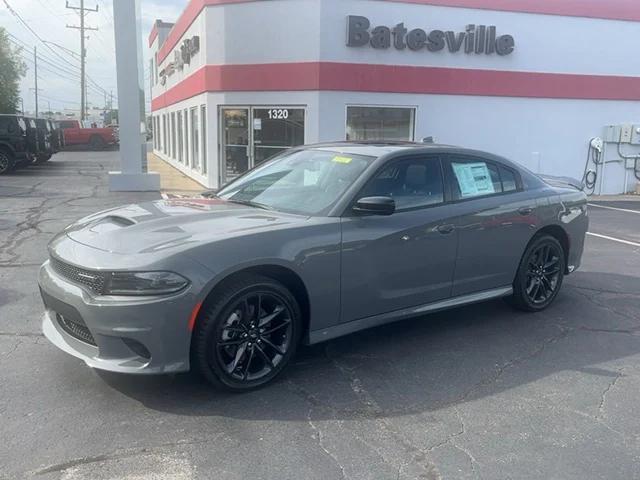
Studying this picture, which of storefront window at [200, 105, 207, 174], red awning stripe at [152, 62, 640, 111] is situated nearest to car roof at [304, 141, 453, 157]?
red awning stripe at [152, 62, 640, 111]

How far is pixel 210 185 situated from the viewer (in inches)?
624

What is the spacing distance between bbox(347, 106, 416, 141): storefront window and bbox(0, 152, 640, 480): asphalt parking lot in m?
9.66

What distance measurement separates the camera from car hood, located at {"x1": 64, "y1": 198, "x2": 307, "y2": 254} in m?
3.68

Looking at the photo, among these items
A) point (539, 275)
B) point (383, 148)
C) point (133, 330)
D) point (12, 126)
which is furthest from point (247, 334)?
point (12, 126)

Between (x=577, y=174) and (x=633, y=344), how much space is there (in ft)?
41.6

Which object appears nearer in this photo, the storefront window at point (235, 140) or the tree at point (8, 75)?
the storefront window at point (235, 140)

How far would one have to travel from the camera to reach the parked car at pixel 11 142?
19188 mm

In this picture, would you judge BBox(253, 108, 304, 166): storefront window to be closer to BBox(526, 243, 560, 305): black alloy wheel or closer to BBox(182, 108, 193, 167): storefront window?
BBox(182, 108, 193, 167): storefront window

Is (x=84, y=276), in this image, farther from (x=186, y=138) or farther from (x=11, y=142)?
(x=11, y=142)

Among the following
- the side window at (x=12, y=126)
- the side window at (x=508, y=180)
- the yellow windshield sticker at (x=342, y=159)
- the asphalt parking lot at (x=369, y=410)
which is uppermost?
the side window at (x=12, y=126)

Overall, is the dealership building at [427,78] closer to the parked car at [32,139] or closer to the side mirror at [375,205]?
the parked car at [32,139]

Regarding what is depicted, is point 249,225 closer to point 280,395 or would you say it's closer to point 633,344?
point 280,395

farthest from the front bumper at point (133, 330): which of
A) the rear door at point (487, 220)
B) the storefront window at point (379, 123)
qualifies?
the storefront window at point (379, 123)

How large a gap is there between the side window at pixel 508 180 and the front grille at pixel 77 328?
147 inches
